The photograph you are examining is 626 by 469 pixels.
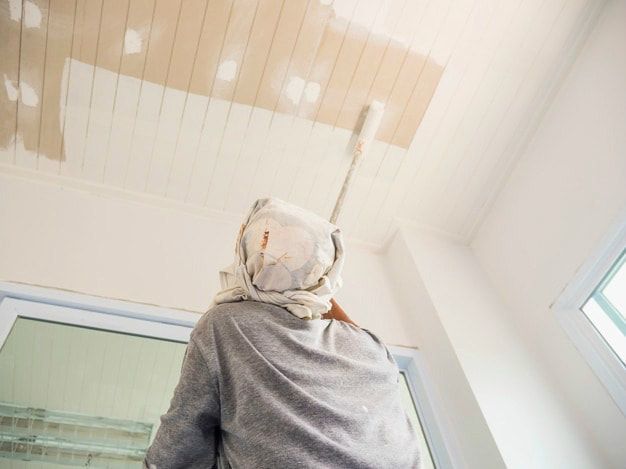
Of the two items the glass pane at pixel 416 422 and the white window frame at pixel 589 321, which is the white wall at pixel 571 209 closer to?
the white window frame at pixel 589 321

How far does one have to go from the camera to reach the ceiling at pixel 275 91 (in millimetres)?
1448

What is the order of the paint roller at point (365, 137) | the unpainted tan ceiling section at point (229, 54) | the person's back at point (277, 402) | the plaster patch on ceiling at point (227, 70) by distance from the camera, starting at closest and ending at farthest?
1. the person's back at point (277, 402)
2. the unpainted tan ceiling section at point (229, 54)
3. the plaster patch on ceiling at point (227, 70)
4. the paint roller at point (365, 137)

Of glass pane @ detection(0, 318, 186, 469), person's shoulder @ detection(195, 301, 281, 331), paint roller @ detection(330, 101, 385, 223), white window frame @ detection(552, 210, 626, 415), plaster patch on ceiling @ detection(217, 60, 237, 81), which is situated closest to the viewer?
person's shoulder @ detection(195, 301, 281, 331)

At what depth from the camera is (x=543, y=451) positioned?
120cm

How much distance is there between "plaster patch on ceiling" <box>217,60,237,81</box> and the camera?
1.52 meters

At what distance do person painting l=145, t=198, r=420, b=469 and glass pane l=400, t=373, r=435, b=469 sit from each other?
20.3 inches

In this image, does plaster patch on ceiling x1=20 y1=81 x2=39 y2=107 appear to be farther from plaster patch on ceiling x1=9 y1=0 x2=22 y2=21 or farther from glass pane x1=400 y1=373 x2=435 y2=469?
glass pane x1=400 y1=373 x2=435 y2=469

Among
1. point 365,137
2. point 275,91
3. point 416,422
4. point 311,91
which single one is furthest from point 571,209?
point 275,91

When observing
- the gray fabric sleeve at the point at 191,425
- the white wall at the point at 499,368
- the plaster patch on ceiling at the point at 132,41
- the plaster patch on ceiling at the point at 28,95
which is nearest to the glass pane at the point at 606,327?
the white wall at the point at 499,368

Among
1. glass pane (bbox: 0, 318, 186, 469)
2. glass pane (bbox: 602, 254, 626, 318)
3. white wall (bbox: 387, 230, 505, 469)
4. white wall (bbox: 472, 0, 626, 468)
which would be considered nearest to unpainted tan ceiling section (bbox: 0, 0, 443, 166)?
white wall (bbox: 472, 0, 626, 468)

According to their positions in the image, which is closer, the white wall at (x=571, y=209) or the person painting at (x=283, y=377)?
the person painting at (x=283, y=377)

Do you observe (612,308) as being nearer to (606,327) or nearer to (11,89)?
(606,327)

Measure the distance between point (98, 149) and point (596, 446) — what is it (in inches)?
74.3

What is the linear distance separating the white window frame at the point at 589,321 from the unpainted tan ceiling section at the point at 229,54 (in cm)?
80
